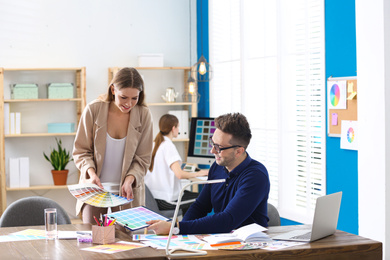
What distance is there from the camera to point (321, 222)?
2359 mm

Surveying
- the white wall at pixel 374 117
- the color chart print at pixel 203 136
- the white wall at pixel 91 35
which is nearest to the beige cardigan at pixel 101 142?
the white wall at pixel 374 117

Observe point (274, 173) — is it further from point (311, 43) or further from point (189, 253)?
point (189, 253)

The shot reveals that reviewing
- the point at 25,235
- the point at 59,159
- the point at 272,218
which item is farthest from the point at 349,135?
the point at 59,159

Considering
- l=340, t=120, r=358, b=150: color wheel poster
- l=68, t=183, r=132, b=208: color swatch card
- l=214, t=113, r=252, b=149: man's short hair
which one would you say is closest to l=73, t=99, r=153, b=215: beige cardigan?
l=68, t=183, r=132, b=208: color swatch card

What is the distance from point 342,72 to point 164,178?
1.75 m

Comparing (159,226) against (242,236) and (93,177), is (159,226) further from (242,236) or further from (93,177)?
(93,177)

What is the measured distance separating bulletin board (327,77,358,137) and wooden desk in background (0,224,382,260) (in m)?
1.47

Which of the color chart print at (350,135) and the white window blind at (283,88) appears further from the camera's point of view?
the white window blind at (283,88)

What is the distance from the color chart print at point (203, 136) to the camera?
4.95m

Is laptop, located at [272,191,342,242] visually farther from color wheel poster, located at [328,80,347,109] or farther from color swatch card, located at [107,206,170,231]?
color wheel poster, located at [328,80,347,109]

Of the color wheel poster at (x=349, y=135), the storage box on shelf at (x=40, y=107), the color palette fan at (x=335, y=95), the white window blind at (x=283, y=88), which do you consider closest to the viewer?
the color wheel poster at (x=349, y=135)

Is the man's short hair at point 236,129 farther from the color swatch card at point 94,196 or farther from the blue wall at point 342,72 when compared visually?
the blue wall at point 342,72

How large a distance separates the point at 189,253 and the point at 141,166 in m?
1.26

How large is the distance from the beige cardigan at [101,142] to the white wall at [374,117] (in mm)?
1286
